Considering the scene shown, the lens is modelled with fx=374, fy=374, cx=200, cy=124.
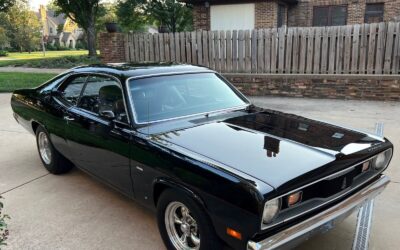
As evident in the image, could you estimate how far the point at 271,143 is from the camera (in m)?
3.03

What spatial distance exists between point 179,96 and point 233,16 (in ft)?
45.3

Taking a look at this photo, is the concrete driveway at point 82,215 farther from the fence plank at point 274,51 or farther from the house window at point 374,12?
the house window at point 374,12

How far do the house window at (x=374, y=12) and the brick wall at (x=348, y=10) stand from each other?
199 mm

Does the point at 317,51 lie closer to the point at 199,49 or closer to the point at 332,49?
the point at 332,49

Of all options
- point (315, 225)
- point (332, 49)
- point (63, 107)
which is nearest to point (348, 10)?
point (332, 49)

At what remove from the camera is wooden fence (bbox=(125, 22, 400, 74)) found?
8992 mm

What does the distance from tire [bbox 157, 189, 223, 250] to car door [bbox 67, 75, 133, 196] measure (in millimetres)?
566

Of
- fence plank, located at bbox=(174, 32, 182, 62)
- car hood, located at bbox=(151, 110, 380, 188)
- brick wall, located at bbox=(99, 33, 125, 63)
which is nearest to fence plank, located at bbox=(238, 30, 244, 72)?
fence plank, located at bbox=(174, 32, 182, 62)

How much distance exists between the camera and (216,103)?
157 inches

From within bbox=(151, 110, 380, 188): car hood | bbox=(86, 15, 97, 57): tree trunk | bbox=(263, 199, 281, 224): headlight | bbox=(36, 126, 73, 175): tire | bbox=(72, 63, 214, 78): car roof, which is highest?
bbox=(86, 15, 97, 57): tree trunk

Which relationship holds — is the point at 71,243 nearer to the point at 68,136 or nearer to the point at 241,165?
the point at 68,136

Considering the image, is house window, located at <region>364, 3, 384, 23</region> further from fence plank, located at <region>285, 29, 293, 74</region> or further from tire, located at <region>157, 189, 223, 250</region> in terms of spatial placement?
tire, located at <region>157, 189, 223, 250</region>

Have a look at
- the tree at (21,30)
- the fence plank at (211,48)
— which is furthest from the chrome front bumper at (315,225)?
the tree at (21,30)

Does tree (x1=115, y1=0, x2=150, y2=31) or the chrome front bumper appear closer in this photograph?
the chrome front bumper
